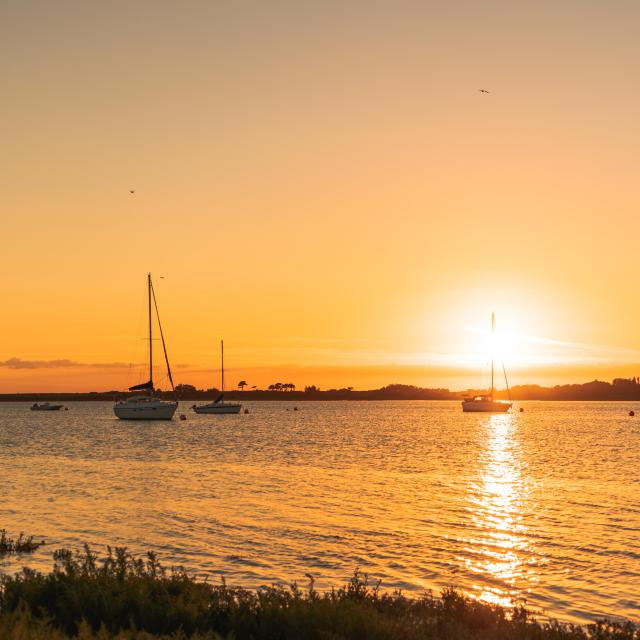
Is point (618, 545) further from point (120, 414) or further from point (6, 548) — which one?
point (120, 414)

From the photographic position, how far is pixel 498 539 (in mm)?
24156

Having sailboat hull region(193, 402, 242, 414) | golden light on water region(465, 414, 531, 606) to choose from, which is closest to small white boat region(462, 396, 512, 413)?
sailboat hull region(193, 402, 242, 414)

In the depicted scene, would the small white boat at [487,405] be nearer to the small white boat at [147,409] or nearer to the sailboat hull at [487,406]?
the sailboat hull at [487,406]

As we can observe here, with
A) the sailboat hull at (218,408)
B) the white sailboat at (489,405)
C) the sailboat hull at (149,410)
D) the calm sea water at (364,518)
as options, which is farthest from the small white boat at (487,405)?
the calm sea water at (364,518)

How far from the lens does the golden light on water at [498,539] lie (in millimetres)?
17900

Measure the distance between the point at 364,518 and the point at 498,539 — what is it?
5542mm

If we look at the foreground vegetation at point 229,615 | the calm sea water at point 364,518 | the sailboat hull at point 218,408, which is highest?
the foreground vegetation at point 229,615

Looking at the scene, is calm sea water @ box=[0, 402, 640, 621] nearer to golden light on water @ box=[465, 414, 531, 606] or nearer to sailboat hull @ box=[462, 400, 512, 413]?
golden light on water @ box=[465, 414, 531, 606]

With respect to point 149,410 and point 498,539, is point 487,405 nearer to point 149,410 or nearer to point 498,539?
point 149,410

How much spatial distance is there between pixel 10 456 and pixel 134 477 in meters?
21.8

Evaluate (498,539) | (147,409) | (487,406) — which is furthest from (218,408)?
(498,539)

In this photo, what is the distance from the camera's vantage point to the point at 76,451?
210 feet

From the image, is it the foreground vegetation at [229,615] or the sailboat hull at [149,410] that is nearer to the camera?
the foreground vegetation at [229,615]

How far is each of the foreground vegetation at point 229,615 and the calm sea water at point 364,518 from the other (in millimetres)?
4282
